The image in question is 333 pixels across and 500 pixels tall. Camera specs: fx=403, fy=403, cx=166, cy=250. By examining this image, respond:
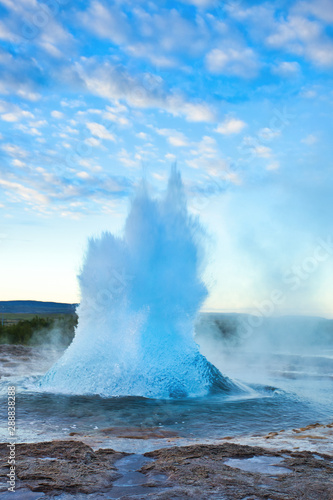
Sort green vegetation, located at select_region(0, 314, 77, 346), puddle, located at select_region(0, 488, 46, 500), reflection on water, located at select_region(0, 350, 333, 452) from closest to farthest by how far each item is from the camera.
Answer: puddle, located at select_region(0, 488, 46, 500), reflection on water, located at select_region(0, 350, 333, 452), green vegetation, located at select_region(0, 314, 77, 346)

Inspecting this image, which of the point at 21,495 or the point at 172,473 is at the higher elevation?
the point at 21,495

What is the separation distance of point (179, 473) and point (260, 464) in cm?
112

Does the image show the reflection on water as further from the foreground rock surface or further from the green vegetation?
the green vegetation

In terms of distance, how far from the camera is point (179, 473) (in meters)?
4.59

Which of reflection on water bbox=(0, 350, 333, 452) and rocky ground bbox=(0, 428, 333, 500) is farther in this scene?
reflection on water bbox=(0, 350, 333, 452)

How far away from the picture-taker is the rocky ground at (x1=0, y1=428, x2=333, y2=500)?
3963 millimetres

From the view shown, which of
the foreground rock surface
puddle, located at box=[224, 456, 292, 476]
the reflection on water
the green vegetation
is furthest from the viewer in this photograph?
the green vegetation

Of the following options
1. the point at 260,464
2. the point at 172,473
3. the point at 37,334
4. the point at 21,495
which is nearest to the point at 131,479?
the point at 172,473

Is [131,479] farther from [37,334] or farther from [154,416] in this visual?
[37,334]

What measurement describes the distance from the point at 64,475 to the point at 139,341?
799 centimetres

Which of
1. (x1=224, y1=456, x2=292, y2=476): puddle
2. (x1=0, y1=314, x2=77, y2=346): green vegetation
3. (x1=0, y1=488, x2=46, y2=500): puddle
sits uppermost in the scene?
(x1=0, y1=488, x2=46, y2=500): puddle

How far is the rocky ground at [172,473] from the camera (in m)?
3.96

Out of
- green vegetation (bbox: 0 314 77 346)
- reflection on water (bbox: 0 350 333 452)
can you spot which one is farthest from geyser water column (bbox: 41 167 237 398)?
green vegetation (bbox: 0 314 77 346)

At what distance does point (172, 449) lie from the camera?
5.71 meters
